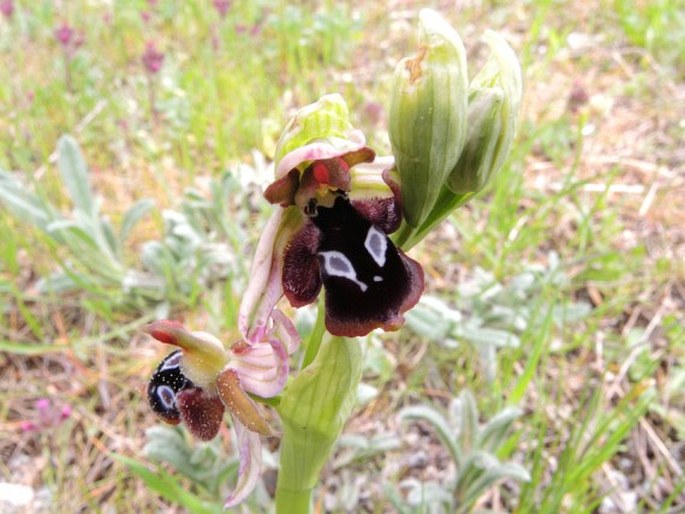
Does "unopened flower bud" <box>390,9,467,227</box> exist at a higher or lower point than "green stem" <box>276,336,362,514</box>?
higher

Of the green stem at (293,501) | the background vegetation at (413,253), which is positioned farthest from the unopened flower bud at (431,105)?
the background vegetation at (413,253)

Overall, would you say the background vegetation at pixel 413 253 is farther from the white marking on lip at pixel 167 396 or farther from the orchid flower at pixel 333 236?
the orchid flower at pixel 333 236

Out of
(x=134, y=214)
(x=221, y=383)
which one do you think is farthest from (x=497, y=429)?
(x=134, y=214)

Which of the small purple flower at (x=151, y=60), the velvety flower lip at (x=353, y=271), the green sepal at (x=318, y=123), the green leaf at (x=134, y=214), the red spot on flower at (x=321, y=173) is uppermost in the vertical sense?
the green sepal at (x=318, y=123)

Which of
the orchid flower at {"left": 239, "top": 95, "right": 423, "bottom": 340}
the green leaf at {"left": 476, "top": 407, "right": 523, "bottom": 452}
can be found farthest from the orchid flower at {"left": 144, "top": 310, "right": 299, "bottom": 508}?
the green leaf at {"left": 476, "top": 407, "right": 523, "bottom": 452}

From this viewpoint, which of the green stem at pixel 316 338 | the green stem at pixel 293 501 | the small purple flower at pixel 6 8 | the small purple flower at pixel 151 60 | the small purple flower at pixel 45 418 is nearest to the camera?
the green stem at pixel 316 338

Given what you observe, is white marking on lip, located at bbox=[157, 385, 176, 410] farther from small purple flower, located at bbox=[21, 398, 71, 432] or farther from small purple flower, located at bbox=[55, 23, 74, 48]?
small purple flower, located at bbox=[55, 23, 74, 48]
